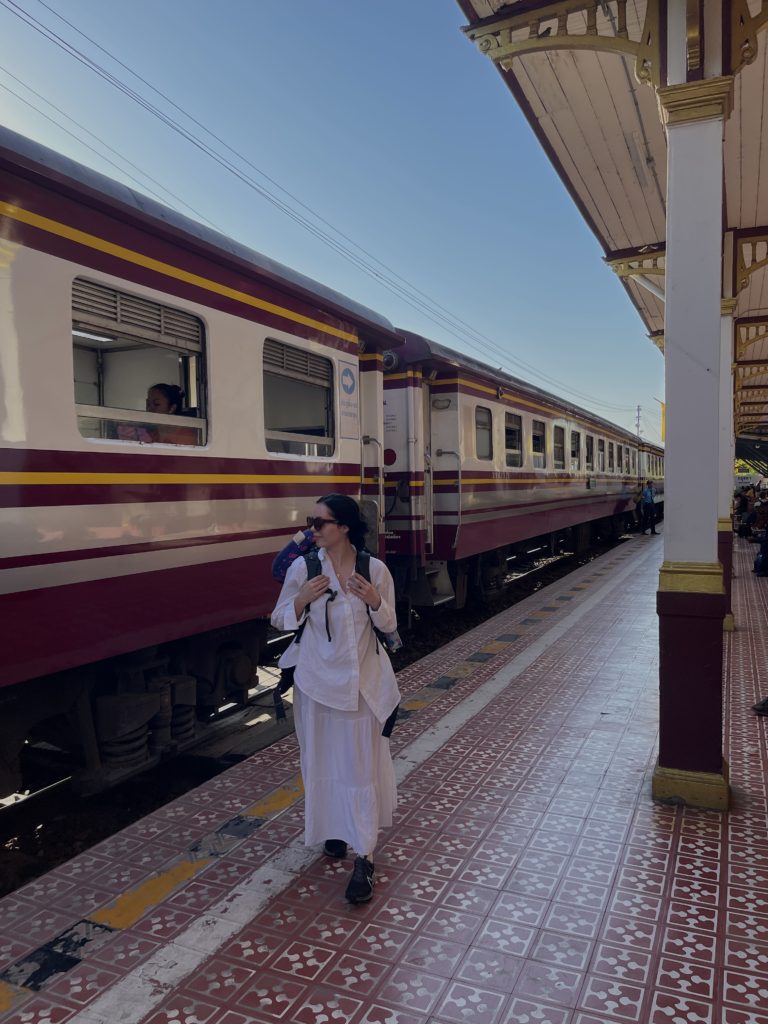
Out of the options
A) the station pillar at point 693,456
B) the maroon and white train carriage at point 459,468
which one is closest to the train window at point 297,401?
the maroon and white train carriage at point 459,468

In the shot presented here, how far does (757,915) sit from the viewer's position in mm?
2756

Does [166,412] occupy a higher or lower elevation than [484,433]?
lower

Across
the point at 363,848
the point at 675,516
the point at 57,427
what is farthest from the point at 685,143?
the point at 363,848

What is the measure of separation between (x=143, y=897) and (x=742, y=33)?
4.78 meters

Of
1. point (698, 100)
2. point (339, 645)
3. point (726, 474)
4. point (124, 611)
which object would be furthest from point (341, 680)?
point (726, 474)

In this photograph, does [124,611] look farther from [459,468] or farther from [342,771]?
[459,468]

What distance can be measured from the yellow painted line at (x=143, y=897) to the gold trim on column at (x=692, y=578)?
8.28 feet

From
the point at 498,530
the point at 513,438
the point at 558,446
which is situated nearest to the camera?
the point at 498,530

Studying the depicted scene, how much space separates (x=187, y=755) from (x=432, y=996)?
2870 millimetres

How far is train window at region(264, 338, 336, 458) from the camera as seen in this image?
15.8 ft

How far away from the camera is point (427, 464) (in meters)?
8.17

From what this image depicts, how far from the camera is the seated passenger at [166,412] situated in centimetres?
388

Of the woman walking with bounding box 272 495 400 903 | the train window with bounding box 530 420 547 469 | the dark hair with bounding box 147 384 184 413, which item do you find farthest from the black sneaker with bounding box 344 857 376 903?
the train window with bounding box 530 420 547 469

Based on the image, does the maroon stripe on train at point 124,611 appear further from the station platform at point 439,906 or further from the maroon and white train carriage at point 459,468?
the maroon and white train carriage at point 459,468
